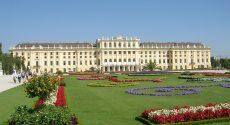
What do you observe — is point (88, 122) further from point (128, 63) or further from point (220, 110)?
point (128, 63)

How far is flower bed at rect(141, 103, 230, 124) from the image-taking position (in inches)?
400

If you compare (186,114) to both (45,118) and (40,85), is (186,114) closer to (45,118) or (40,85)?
(45,118)

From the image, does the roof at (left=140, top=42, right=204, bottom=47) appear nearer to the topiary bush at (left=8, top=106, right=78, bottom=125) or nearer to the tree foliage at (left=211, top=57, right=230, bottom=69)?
the tree foliage at (left=211, top=57, right=230, bottom=69)

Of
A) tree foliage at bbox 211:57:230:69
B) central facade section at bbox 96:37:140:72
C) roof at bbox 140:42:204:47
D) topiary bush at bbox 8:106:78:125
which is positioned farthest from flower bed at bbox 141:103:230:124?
roof at bbox 140:42:204:47

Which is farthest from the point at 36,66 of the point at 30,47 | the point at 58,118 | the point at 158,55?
the point at 58,118

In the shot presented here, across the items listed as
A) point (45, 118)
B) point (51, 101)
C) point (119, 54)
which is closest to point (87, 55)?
point (119, 54)

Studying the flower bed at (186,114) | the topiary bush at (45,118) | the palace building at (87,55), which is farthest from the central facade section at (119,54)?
the topiary bush at (45,118)

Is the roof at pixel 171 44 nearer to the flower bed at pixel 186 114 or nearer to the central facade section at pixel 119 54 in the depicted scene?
the central facade section at pixel 119 54

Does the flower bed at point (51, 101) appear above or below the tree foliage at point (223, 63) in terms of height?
below

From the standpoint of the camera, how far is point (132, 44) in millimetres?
91625

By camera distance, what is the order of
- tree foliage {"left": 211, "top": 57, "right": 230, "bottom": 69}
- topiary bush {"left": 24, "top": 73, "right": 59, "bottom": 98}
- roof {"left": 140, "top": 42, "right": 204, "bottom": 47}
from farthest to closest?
roof {"left": 140, "top": 42, "right": 204, "bottom": 47}
tree foliage {"left": 211, "top": 57, "right": 230, "bottom": 69}
topiary bush {"left": 24, "top": 73, "right": 59, "bottom": 98}

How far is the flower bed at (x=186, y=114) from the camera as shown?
10.2m

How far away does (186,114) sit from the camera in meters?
10.5

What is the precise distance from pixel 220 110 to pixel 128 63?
78917mm
